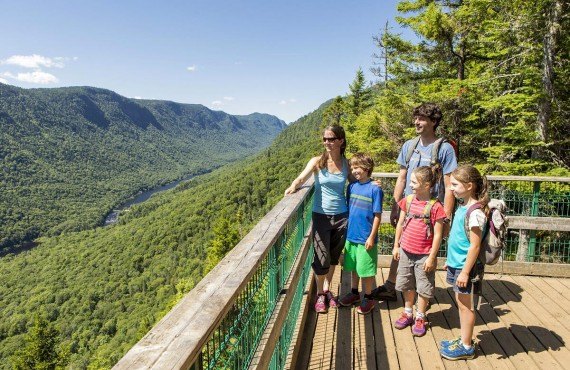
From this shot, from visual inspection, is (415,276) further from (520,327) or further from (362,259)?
(520,327)

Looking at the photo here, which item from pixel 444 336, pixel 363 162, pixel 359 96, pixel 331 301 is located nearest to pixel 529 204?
pixel 444 336

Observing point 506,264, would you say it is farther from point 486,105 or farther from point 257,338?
point 486,105

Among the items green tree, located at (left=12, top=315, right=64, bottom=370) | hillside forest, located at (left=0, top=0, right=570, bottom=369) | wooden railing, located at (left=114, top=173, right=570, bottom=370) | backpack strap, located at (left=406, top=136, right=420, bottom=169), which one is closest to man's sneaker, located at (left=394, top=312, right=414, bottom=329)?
wooden railing, located at (left=114, top=173, right=570, bottom=370)

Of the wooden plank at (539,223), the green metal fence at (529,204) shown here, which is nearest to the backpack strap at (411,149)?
the green metal fence at (529,204)

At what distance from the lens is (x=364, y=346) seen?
3102 mm

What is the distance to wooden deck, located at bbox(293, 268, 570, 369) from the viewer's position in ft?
9.52

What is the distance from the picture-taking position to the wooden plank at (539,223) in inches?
177

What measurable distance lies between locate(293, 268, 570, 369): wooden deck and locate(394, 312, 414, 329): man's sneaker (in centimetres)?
5

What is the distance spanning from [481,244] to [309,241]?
1531 mm

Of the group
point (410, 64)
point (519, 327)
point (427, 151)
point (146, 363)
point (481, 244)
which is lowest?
point (519, 327)

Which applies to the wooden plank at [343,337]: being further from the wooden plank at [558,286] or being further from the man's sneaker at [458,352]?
the wooden plank at [558,286]

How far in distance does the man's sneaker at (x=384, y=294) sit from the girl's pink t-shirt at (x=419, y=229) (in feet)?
2.97

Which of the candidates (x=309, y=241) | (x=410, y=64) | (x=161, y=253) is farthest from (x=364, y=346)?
(x=161, y=253)

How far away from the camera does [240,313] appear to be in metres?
1.60
